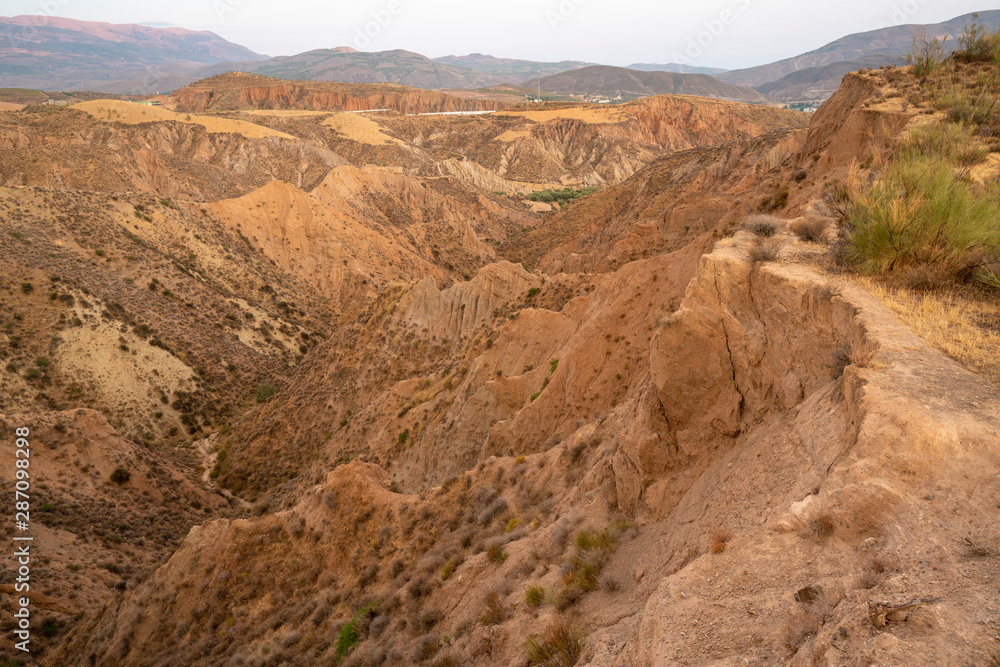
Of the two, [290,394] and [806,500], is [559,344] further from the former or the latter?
[290,394]

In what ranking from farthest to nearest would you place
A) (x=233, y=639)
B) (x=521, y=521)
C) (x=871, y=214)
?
(x=233, y=639)
(x=521, y=521)
(x=871, y=214)

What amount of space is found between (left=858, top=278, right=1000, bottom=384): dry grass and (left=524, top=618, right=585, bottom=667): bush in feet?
17.3

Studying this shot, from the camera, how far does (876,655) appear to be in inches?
137

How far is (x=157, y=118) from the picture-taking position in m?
84.8

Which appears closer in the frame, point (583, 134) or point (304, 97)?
point (583, 134)

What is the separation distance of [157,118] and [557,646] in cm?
10170

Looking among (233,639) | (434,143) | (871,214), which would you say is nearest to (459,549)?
(233,639)

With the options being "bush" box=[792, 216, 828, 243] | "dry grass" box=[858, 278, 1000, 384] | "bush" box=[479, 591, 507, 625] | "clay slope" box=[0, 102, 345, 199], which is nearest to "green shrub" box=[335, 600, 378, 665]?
"bush" box=[479, 591, 507, 625]

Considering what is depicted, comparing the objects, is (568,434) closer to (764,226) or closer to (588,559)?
Answer: (764,226)

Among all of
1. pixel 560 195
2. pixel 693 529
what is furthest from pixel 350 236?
pixel 560 195

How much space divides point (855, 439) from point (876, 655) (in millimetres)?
2414

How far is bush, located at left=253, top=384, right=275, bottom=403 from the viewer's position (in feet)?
121

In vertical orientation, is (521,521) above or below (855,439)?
below

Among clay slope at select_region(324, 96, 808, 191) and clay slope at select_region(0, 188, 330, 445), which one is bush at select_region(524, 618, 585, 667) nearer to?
clay slope at select_region(0, 188, 330, 445)
